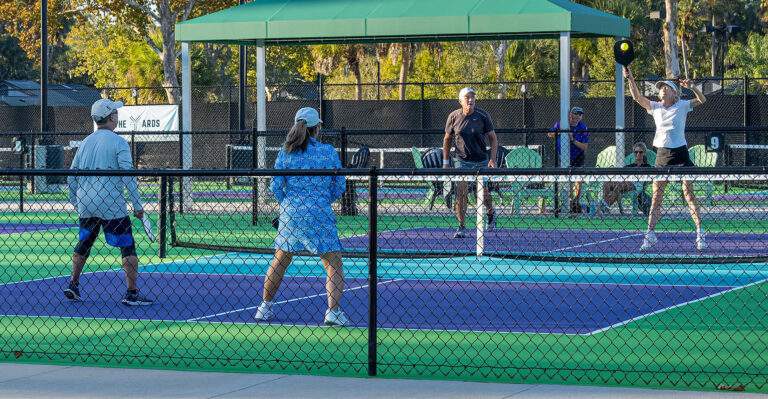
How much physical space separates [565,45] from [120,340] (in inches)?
596

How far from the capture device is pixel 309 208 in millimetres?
10648

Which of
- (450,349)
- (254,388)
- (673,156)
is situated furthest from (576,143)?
(254,388)

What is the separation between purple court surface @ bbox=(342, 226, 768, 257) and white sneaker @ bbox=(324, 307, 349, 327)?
18.4 ft

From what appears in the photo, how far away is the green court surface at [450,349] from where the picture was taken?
8.90m

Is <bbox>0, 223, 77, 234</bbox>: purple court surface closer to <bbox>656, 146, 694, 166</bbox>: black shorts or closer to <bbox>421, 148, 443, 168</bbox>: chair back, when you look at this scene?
<bbox>421, 148, 443, 168</bbox>: chair back

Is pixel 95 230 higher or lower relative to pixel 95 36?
lower

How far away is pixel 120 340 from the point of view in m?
10.5

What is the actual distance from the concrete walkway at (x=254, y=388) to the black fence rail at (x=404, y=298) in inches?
13.6

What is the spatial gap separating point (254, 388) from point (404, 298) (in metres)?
4.36

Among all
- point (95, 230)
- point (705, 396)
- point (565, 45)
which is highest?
point (565, 45)

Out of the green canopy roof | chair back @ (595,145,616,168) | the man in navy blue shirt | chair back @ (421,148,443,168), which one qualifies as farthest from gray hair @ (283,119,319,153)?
chair back @ (595,145,616,168)

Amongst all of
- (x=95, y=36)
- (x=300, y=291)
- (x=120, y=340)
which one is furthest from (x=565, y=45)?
(x=95, y=36)

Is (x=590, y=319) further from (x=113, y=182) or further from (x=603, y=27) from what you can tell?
(x=603, y=27)

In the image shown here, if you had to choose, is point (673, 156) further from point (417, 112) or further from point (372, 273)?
point (417, 112)
